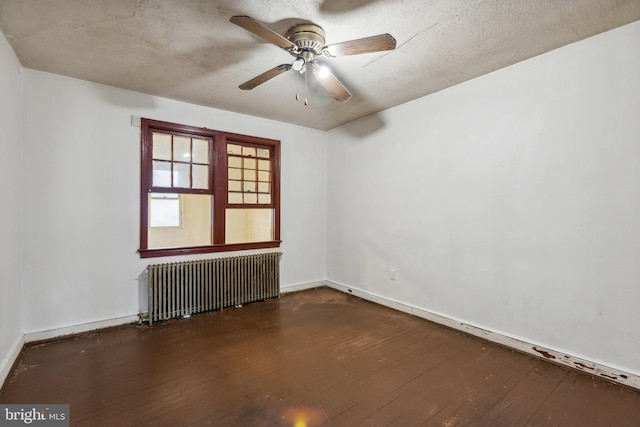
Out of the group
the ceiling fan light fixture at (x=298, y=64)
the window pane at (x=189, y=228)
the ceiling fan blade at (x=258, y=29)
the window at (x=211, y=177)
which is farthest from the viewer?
→ the window pane at (x=189, y=228)

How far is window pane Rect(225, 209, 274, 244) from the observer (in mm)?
5606

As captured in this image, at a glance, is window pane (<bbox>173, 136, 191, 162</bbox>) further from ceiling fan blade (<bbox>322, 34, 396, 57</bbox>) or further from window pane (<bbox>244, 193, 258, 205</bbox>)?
ceiling fan blade (<bbox>322, 34, 396, 57</bbox>)

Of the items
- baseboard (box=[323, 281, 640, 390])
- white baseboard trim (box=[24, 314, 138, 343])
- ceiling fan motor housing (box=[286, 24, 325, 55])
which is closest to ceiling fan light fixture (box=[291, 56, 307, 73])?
ceiling fan motor housing (box=[286, 24, 325, 55])

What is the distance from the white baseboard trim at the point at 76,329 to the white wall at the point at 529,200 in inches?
130

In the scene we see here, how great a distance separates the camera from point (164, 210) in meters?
5.62

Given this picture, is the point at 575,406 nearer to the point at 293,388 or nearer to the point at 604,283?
the point at 604,283

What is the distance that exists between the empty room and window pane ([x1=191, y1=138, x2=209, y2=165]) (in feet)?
0.63

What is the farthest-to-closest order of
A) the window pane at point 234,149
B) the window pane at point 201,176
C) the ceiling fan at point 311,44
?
the window pane at point 234,149, the window pane at point 201,176, the ceiling fan at point 311,44

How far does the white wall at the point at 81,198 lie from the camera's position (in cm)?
293

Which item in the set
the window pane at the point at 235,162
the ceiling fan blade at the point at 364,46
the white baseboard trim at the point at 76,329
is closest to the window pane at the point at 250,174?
the window pane at the point at 235,162

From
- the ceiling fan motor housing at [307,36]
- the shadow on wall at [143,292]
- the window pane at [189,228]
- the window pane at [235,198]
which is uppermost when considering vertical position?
the ceiling fan motor housing at [307,36]

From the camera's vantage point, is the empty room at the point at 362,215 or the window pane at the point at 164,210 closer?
the empty room at the point at 362,215

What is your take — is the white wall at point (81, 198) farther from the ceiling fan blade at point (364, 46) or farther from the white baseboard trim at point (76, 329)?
the ceiling fan blade at point (364, 46)

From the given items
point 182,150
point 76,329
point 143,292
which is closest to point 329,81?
point 182,150
